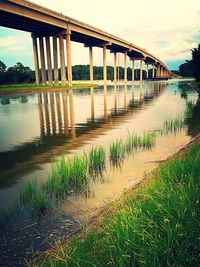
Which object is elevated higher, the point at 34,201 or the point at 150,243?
the point at 150,243

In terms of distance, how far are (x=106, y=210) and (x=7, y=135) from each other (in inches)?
440

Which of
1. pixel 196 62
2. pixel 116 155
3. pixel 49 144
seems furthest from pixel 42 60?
pixel 116 155

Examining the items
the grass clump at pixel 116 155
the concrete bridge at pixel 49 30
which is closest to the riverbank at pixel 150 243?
the grass clump at pixel 116 155

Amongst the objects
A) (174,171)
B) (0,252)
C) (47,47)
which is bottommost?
(0,252)

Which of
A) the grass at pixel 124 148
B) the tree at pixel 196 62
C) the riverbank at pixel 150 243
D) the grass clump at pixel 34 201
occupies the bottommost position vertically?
the grass clump at pixel 34 201

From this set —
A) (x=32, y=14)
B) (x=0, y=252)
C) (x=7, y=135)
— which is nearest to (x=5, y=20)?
(x=32, y=14)

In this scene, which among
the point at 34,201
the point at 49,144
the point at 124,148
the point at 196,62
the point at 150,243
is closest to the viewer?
the point at 150,243

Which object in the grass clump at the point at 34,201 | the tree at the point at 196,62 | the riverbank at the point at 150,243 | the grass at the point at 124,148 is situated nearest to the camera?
the riverbank at the point at 150,243

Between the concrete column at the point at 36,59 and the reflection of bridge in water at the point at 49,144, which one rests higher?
the concrete column at the point at 36,59

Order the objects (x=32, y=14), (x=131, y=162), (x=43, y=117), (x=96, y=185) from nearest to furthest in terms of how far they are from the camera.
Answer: (x=96, y=185), (x=131, y=162), (x=43, y=117), (x=32, y=14)

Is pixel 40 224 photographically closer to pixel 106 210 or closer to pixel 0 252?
pixel 0 252

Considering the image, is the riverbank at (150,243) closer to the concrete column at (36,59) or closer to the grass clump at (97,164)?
the grass clump at (97,164)

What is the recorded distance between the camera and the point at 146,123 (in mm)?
17484

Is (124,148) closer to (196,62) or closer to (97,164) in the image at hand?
(97,164)
